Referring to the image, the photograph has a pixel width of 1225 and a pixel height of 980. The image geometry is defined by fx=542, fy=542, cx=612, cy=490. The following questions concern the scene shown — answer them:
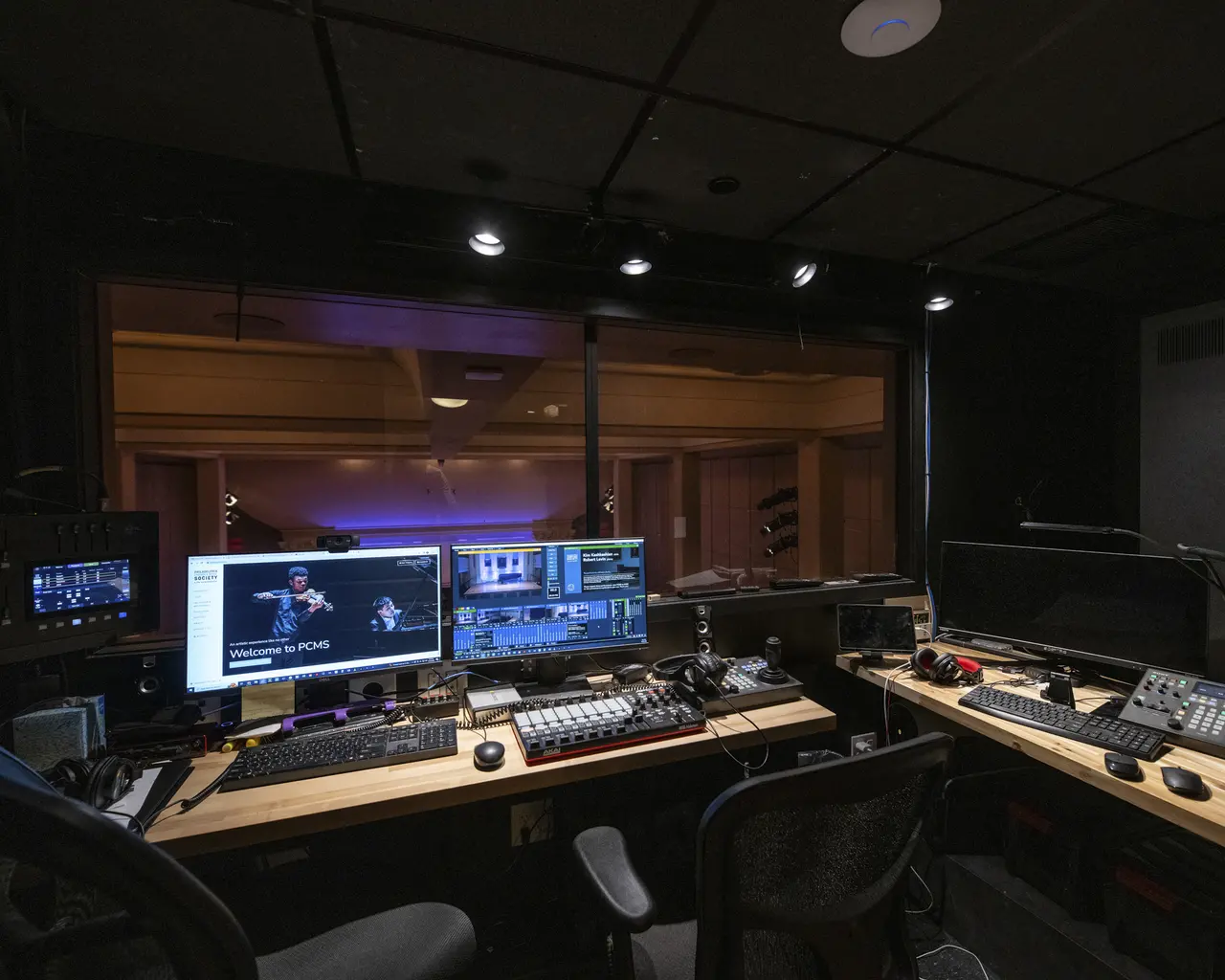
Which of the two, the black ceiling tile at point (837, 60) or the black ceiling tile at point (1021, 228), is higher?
the black ceiling tile at point (1021, 228)

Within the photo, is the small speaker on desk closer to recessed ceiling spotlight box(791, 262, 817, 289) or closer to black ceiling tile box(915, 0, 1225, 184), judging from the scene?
recessed ceiling spotlight box(791, 262, 817, 289)

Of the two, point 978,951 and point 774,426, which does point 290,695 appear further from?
point 774,426

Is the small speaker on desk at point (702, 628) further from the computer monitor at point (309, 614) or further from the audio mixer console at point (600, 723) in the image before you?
the computer monitor at point (309, 614)

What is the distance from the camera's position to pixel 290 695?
166cm

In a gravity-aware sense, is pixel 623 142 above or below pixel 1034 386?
above

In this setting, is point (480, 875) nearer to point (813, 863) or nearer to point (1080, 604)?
point (813, 863)

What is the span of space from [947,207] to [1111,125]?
509 mm

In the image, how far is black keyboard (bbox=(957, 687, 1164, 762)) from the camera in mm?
1454

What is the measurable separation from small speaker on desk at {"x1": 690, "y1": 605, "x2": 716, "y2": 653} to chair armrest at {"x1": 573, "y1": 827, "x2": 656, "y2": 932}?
101cm

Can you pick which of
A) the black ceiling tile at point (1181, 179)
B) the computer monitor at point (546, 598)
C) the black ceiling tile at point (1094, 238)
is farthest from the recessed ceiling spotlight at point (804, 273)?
the computer monitor at point (546, 598)

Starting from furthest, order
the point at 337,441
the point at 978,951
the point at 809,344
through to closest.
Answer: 1. the point at 337,441
2. the point at 809,344
3. the point at 978,951

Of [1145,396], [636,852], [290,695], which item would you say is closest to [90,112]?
[290,695]

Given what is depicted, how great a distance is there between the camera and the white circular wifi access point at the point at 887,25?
113cm

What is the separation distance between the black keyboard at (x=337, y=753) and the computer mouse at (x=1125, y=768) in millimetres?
1683
